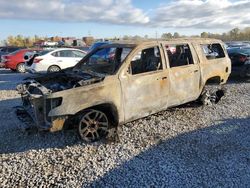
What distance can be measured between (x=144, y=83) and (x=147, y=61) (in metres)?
0.78

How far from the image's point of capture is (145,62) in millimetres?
6273

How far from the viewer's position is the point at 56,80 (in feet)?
20.5

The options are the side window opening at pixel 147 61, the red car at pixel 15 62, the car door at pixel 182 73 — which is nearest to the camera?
the side window opening at pixel 147 61

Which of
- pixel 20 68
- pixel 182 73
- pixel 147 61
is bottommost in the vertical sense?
pixel 20 68

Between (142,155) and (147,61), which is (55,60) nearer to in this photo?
(147,61)

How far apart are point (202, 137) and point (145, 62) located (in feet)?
6.51

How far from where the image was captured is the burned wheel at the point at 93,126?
525 centimetres

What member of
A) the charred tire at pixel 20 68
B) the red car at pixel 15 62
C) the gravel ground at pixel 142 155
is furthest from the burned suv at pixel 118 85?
the red car at pixel 15 62

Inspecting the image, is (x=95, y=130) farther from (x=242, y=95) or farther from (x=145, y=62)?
(x=242, y=95)

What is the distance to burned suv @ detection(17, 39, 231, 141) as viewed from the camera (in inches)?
195

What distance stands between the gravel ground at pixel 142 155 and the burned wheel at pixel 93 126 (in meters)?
0.21

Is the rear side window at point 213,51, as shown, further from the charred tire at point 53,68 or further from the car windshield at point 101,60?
the charred tire at point 53,68

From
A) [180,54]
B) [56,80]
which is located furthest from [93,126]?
[180,54]

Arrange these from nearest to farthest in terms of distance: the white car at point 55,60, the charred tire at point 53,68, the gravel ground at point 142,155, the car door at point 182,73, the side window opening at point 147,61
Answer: the gravel ground at point 142,155
the side window opening at point 147,61
the car door at point 182,73
the white car at point 55,60
the charred tire at point 53,68
